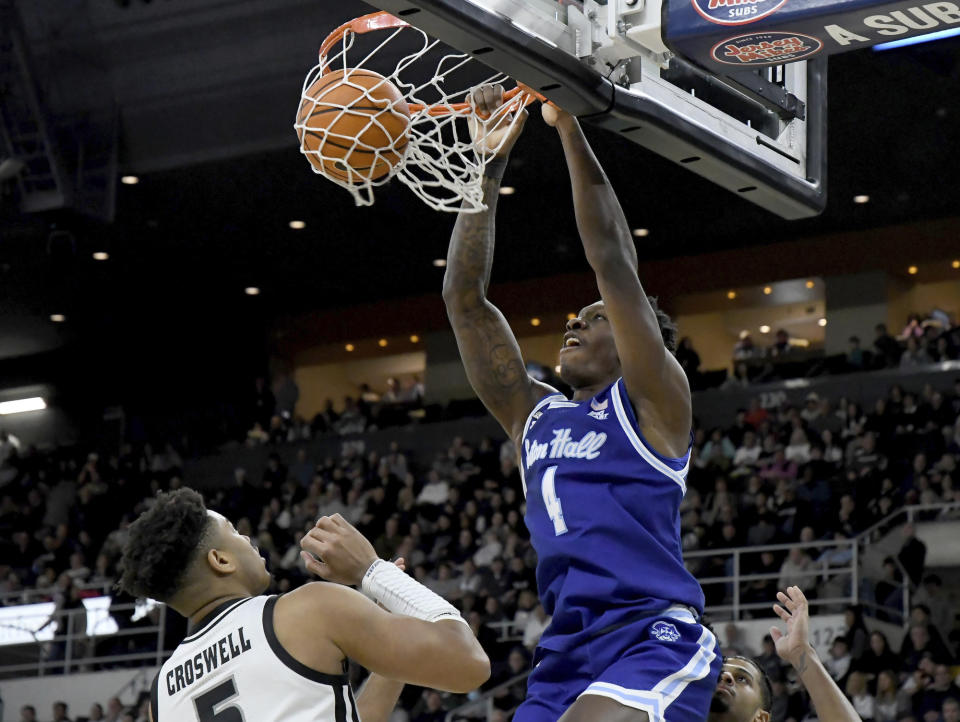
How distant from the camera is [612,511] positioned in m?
3.78

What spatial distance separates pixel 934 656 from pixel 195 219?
10.7m

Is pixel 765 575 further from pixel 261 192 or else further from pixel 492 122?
pixel 492 122

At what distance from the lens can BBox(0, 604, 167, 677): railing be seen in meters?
15.5

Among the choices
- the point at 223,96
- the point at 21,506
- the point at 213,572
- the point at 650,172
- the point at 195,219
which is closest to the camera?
the point at 213,572

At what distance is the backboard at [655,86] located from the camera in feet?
12.1

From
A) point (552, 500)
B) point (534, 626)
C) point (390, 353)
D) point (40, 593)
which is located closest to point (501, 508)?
point (534, 626)

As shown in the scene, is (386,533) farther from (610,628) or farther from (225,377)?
(610,628)

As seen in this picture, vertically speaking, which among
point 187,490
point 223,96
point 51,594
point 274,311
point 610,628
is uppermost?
point 223,96

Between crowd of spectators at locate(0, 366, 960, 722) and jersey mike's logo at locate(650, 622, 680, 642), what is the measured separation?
25.7 ft

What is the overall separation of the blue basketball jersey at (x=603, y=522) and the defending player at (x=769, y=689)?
44 centimetres

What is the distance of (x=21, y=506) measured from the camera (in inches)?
837

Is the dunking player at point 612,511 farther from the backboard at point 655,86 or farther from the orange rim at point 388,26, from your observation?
the orange rim at point 388,26

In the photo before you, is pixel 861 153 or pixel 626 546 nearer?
pixel 626 546

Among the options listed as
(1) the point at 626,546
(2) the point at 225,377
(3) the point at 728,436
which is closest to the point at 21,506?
(2) the point at 225,377
